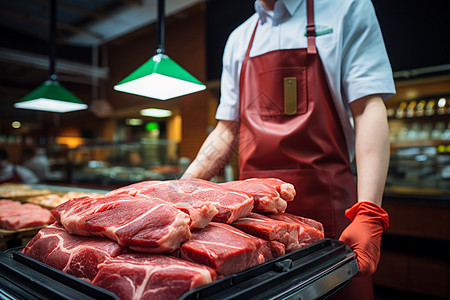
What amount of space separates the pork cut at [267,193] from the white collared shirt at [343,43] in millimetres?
536

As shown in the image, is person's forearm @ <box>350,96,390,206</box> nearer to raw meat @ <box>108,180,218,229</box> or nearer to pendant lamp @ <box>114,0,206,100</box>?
raw meat @ <box>108,180,218,229</box>

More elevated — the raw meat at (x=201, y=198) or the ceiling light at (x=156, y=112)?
the ceiling light at (x=156, y=112)

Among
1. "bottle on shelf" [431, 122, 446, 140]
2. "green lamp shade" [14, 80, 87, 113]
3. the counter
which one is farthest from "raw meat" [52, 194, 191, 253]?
"bottle on shelf" [431, 122, 446, 140]

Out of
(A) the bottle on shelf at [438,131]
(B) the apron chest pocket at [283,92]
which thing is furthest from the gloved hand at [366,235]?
(A) the bottle on shelf at [438,131]

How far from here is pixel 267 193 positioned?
3.47ft

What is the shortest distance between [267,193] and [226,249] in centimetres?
34

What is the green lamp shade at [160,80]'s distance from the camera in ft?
4.76

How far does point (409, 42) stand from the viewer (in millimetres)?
3732

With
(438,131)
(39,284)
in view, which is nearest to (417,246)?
(438,131)

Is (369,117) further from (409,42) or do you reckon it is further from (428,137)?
(428,137)

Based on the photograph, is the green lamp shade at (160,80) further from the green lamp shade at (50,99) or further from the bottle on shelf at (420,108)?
the bottle on shelf at (420,108)

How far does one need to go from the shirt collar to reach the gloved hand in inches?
36.5

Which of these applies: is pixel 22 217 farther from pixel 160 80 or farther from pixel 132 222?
pixel 132 222

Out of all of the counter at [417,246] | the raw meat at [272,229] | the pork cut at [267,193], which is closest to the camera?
the raw meat at [272,229]
